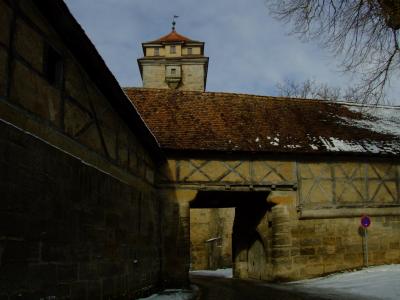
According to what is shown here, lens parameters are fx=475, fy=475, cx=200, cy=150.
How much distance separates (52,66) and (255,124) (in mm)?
10637

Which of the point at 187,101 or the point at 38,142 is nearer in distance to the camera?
the point at 38,142

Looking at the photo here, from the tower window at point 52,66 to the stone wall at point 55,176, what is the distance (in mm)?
32

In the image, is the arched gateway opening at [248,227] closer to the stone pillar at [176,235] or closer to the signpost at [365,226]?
the stone pillar at [176,235]

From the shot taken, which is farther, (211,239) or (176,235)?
(211,239)

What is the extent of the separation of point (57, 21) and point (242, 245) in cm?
1414

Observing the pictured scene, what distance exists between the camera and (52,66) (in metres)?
5.97

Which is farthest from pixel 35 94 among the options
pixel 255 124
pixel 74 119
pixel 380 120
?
pixel 380 120

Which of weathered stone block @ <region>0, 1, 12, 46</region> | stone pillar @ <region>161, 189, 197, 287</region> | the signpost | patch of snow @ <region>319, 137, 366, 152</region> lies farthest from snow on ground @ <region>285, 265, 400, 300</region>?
weathered stone block @ <region>0, 1, 12, 46</region>

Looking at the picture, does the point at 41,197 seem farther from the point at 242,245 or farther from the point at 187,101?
the point at 242,245

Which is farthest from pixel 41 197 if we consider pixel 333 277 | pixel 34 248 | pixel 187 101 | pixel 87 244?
pixel 187 101

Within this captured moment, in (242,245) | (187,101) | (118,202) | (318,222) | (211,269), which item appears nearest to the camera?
(118,202)

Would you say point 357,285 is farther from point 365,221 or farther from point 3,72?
point 3,72

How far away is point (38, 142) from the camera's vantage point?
5.20m

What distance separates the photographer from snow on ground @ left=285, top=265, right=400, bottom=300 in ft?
33.8
